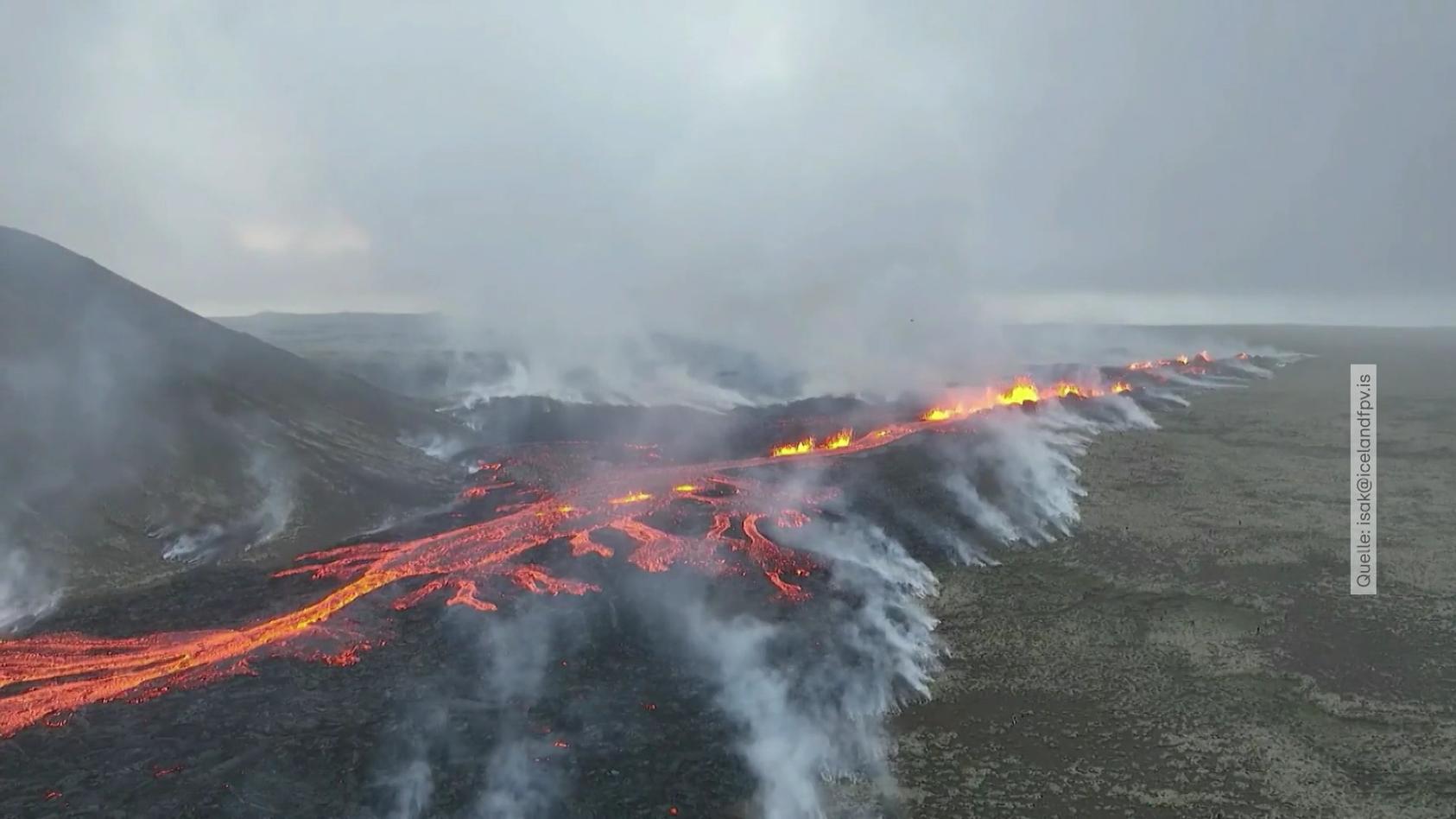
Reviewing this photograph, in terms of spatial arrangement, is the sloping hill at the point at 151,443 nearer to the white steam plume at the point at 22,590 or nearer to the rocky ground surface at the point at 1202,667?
the white steam plume at the point at 22,590

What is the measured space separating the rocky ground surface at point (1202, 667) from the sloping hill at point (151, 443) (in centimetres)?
3237

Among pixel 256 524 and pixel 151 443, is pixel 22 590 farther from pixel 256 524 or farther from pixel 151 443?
pixel 151 443

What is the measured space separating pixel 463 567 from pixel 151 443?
19.4 metres

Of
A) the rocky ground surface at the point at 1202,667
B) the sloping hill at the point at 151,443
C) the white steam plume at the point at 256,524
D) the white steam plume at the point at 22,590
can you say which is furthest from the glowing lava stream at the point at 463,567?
the rocky ground surface at the point at 1202,667

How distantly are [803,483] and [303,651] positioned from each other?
28.5 m

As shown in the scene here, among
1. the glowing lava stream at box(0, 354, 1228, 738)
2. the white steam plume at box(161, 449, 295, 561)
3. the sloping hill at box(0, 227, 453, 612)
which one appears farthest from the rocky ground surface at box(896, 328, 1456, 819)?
the sloping hill at box(0, 227, 453, 612)

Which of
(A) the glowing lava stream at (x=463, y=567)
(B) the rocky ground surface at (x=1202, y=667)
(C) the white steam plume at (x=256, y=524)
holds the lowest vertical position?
(B) the rocky ground surface at (x=1202, y=667)

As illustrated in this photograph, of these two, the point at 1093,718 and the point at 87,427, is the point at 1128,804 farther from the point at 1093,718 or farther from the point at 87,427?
the point at 87,427

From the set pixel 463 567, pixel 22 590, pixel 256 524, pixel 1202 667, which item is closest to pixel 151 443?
pixel 256 524

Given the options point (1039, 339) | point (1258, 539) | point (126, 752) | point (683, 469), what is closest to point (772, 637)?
point (126, 752)

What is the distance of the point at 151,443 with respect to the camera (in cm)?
4028

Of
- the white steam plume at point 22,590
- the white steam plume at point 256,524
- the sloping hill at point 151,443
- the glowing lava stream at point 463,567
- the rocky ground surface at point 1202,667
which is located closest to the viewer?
the rocky ground surface at point 1202,667

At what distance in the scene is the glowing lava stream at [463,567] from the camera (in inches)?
971

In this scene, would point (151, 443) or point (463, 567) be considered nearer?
point (463, 567)
